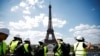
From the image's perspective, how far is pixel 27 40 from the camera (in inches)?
377

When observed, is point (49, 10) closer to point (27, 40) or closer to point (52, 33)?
point (52, 33)

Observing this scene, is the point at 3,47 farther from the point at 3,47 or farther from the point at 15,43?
the point at 15,43

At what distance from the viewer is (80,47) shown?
26.0ft

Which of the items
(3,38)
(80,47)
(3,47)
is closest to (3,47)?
(3,47)

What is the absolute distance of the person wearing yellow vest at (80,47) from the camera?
25.5ft

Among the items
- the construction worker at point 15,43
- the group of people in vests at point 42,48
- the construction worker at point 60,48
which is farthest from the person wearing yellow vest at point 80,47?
the construction worker at point 15,43

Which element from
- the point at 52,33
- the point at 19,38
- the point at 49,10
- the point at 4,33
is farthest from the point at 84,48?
the point at 49,10

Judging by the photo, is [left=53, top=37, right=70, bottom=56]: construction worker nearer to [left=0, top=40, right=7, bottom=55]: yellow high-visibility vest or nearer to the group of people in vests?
the group of people in vests

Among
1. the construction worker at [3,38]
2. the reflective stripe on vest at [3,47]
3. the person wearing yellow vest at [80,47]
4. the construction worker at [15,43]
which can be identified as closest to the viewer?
the construction worker at [3,38]

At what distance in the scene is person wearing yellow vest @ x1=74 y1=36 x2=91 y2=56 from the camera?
25.5 ft

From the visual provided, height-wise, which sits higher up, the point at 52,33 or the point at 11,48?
the point at 52,33

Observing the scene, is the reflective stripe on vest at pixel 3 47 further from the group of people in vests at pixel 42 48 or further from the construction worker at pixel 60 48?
the construction worker at pixel 60 48

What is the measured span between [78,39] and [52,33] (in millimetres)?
51407

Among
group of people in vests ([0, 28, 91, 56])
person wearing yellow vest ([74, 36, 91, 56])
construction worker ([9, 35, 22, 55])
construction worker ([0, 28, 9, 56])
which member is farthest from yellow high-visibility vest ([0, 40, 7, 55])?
construction worker ([9, 35, 22, 55])
